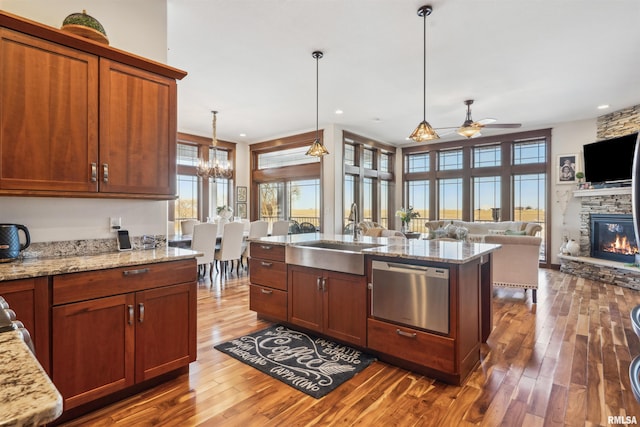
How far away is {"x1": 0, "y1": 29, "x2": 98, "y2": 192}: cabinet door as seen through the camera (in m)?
1.92

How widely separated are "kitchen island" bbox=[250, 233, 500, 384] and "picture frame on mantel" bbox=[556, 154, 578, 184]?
5152 mm

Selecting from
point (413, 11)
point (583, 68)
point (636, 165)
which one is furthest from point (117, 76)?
point (583, 68)

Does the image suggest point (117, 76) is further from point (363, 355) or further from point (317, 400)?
point (363, 355)

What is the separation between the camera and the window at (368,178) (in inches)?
290

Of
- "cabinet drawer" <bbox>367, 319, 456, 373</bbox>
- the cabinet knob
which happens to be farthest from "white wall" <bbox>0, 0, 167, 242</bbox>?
the cabinet knob

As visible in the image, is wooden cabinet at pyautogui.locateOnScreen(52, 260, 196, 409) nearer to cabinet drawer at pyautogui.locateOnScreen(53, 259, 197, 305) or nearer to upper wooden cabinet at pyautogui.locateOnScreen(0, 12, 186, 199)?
cabinet drawer at pyautogui.locateOnScreen(53, 259, 197, 305)

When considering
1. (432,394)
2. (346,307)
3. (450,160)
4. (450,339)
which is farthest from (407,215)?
(432,394)

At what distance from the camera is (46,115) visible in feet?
6.72

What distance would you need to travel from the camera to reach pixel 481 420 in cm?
196

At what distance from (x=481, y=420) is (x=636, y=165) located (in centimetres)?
175

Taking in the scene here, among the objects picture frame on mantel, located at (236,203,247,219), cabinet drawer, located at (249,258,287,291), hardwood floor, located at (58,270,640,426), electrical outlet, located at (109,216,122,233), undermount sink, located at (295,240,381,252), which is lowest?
hardwood floor, located at (58,270,640,426)

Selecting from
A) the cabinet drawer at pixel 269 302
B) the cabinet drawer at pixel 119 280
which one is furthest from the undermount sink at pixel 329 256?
the cabinet drawer at pixel 119 280

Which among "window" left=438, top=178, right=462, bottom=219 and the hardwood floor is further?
"window" left=438, top=178, right=462, bottom=219

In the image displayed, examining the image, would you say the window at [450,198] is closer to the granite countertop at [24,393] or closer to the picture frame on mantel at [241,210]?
the picture frame on mantel at [241,210]
